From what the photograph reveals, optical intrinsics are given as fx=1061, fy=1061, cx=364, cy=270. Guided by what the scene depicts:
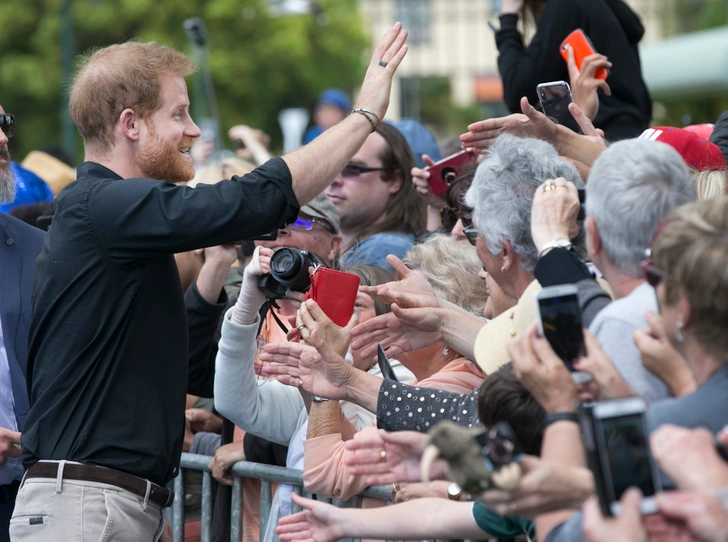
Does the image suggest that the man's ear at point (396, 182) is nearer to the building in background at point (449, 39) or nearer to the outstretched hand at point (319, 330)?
the outstretched hand at point (319, 330)

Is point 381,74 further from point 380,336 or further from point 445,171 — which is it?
point 445,171

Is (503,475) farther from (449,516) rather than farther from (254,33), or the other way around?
(254,33)

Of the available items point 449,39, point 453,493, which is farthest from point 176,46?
point 453,493

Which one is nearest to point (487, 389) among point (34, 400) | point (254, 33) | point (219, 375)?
point (219, 375)

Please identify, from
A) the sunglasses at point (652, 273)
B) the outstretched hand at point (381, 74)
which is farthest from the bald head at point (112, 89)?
the sunglasses at point (652, 273)

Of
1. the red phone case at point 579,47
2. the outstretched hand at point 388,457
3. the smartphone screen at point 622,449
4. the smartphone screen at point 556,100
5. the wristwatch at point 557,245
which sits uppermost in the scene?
the red phone case at point 579,47

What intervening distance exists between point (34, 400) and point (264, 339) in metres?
1.03

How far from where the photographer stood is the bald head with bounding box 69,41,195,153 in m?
3.51

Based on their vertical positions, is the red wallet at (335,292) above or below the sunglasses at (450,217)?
below

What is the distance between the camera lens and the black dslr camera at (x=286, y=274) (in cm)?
356

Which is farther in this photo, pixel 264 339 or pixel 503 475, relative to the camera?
pixel 264 339

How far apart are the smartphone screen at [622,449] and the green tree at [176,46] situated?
27.0m

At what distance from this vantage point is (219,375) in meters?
3.72

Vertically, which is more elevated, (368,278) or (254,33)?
(254,33)
